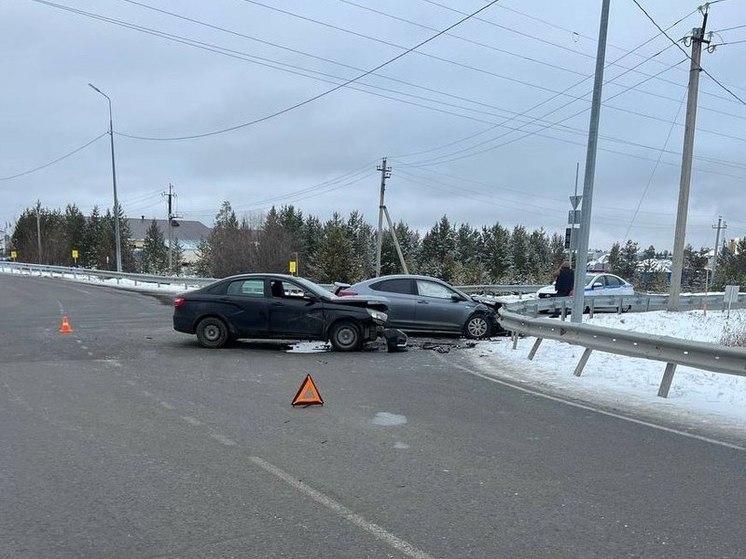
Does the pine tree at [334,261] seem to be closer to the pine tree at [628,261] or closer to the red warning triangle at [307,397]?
the pine tree at [628,261]

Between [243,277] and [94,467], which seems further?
[243,277]

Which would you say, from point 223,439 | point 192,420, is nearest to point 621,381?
point 223,439

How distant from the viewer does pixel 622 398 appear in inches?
321

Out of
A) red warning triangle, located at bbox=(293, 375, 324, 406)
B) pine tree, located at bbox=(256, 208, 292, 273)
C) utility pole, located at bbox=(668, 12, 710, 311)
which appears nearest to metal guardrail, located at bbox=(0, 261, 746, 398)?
red warning triangle, located at bbox=(293, 375, 324, 406)

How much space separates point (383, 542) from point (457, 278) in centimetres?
7563

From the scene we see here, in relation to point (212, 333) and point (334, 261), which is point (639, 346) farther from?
point (334, 261)

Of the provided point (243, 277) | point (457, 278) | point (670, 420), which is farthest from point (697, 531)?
point (457, 278)

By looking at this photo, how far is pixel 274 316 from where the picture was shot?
11961 millimetres

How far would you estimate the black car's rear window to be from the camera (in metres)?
A: 14.4

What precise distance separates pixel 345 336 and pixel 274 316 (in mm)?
1457

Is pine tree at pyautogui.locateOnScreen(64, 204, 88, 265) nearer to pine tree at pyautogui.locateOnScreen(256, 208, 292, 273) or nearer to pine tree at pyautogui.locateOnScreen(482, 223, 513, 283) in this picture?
pine tree at pyautogui.locateOnScreen(256, 208, 292, 273)

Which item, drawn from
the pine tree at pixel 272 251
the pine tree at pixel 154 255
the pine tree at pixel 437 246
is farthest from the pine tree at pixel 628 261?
the pine tree at pixel 154 255

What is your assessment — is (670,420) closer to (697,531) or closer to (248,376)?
(697,531)

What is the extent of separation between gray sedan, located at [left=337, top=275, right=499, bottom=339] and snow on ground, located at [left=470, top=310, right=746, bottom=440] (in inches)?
29.1
